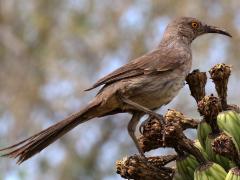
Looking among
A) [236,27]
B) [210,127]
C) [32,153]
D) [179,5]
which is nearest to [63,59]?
[179,5]

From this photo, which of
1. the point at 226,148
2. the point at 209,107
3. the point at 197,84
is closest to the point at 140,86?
the point at 197,84

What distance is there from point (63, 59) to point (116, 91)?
12836mm

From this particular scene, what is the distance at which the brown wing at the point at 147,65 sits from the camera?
5895mm

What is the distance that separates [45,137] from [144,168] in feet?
4.60

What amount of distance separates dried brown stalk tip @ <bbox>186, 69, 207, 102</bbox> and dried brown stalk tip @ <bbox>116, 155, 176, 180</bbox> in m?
0.41

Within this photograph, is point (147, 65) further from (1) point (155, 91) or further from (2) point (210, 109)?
(2) point (210, 109)

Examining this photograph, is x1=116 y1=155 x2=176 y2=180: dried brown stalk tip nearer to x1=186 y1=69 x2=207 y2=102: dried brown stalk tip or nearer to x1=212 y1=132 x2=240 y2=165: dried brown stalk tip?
x1=186 y1=69 x2=207 y2=102: dried brown stalk tip

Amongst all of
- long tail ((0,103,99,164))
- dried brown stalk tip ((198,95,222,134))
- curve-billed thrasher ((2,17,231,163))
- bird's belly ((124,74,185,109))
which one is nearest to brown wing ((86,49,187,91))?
curve-billed thrasher ((2,17,231,163))

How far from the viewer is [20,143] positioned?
14.7ft

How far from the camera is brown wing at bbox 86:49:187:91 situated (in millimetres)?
5895

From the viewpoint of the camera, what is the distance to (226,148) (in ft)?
10.5

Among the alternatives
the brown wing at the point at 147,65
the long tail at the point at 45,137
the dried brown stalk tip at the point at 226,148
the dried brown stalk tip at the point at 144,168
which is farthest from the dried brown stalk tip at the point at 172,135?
the brown wing at the point at 147,65

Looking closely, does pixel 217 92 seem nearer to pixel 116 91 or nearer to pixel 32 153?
pixel 32 153

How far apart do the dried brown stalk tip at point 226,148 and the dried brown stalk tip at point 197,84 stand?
2.22 ft
